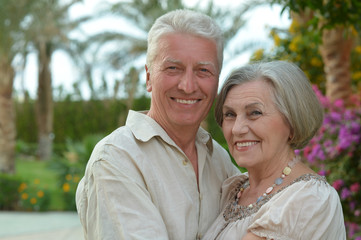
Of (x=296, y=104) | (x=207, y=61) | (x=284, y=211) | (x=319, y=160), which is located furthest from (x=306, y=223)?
(x=319, y=160)

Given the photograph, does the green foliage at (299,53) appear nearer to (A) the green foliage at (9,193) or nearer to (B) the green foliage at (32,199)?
(B) the green foliage at (32,199)

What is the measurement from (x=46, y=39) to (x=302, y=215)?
1441 centimetres

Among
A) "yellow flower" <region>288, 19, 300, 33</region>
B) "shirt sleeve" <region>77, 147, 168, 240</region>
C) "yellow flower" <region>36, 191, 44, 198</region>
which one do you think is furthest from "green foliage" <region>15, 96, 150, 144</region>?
"shirt sleeve" <region>77, 147, 168, 240</region>

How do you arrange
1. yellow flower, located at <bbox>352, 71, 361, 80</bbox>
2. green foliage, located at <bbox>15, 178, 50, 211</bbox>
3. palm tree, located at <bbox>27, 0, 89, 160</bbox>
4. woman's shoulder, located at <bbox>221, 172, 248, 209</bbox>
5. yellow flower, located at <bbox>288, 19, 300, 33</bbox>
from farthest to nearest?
palm tree, located at <bbox>27, 0, 89, 160</bbox>, green foliage, located at <bbox>15, 178, 50, 211</bbox>, yellow flower, located at <bbox>352, 71, 361, 80</bbox>, yellow flower, located at <bbox>288, 19, 300, 33</bbox>, woman's shoulder, located at <bbox>221, 172, 248, 209</bbox>

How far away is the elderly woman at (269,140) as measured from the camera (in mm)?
1765

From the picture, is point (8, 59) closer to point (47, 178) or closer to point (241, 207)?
point (47, 178)

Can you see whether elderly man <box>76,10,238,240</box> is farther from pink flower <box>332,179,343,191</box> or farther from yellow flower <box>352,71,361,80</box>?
yellow flower <box>352,71,361,80</box>

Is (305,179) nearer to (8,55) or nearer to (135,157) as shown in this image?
(135,157)

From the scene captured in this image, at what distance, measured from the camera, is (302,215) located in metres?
1.65

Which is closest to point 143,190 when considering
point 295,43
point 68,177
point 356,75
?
point 295,43

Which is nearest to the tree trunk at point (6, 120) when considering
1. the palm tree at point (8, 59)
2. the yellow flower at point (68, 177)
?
the palm tree at point (8, 59)

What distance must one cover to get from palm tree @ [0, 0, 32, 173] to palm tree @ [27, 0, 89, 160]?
305mm

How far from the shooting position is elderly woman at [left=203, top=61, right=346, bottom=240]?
5.79 feet

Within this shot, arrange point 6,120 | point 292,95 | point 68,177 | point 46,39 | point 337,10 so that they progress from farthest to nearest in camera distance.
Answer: point 46,39
point 6,120
point 68,177
point 337,10
point 292,95
